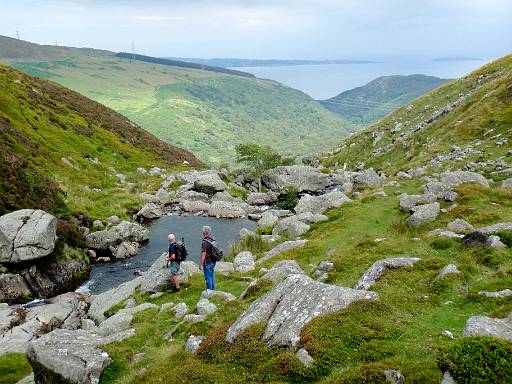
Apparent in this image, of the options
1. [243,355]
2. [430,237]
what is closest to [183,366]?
[243,355]

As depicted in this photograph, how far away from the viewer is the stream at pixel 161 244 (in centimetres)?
4112

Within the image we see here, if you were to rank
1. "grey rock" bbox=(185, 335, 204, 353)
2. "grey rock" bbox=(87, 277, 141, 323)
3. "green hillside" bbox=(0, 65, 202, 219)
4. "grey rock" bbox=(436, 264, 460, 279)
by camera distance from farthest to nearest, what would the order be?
"green hillside" bbox=(0, 65, 202, 219) → "grey rock" bbox=(87, 277, 141, 323) → "grey rock" bbox=(436, 264, 460, 279) → "grey rock" bbox=(185, 335, 204, 353)

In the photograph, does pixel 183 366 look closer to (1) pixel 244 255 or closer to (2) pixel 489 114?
(1) pixel 244 255

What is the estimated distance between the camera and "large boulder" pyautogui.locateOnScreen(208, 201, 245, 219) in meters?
64.0

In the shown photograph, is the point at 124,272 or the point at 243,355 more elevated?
the point at 243,355

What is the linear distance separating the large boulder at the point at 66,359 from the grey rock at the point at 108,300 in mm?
8684

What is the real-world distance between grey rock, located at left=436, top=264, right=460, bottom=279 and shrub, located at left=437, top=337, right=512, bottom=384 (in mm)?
7304

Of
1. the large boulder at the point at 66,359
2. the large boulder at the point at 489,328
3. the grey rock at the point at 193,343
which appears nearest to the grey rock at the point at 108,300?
the large boulder at the point at 66,359

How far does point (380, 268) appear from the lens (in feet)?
64.1

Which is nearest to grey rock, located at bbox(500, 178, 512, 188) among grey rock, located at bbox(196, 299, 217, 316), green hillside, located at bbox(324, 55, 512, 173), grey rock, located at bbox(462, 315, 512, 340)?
green hillside, located at bbox(324, 55, 512, 173)

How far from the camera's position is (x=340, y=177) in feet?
261

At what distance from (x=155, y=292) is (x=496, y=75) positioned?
277ft

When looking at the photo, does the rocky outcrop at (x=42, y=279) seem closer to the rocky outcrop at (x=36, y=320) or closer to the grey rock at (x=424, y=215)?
the rocky outcrop at (x=36, y=320)

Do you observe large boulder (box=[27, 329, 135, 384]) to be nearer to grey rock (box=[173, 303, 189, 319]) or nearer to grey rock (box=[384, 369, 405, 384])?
grey rock (box=[173, 303, 189, 319])
